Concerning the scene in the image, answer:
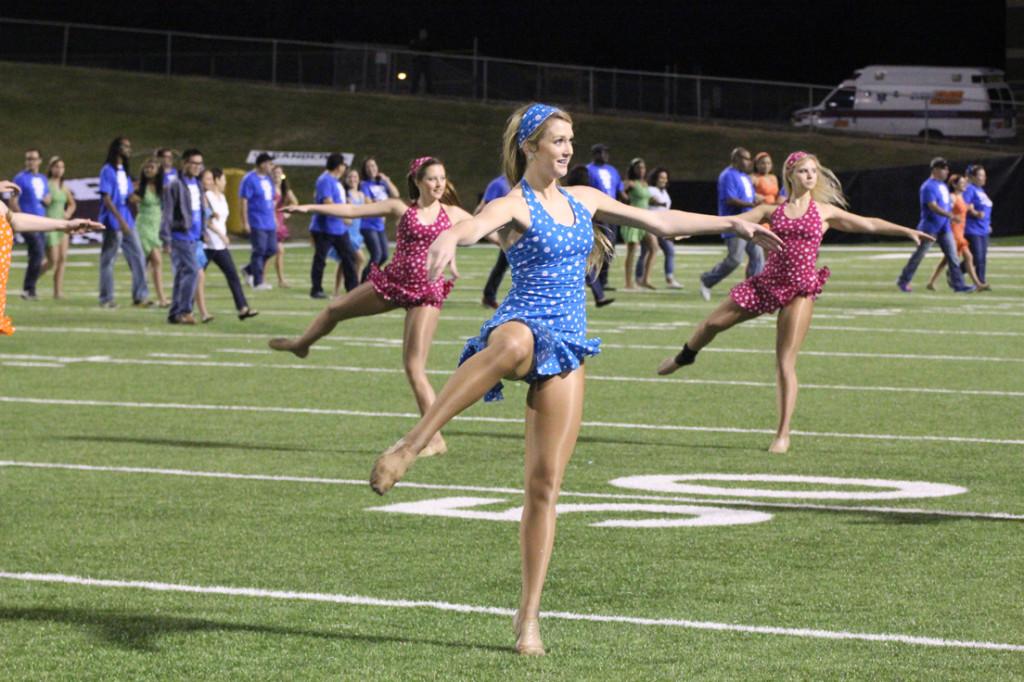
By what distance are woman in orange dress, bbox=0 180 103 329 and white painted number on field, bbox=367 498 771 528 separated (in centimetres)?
208

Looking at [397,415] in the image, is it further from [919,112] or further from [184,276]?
[919,112]

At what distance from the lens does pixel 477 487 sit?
369 inches

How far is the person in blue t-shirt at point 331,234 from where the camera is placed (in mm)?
22984

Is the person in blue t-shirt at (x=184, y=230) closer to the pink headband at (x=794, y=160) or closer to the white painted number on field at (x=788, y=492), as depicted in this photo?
the pink headband at (x=794, y=160)

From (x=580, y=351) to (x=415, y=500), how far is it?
3241mm

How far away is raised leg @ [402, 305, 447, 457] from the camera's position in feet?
34.4

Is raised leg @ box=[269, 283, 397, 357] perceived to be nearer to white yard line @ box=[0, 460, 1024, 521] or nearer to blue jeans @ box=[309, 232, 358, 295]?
white yard line @ box=[0, 460, 1024, 521]

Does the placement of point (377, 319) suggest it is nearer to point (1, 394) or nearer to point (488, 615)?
point (1, 394)

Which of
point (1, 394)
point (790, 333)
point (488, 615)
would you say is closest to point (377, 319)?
point (1, 394)

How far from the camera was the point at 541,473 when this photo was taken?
5.86m

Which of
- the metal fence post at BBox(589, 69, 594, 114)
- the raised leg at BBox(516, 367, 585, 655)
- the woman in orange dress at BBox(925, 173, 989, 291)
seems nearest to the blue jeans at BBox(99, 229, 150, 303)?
the woman in orange dress at BBox(925, 173, 989, 291)

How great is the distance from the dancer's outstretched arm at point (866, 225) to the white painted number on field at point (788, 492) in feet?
3.99

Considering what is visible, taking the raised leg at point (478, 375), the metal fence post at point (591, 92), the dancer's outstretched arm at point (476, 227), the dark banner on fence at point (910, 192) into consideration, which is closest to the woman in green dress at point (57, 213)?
the dancer's outstretched arm at point (476, 227)

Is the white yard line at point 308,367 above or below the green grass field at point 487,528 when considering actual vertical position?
above
